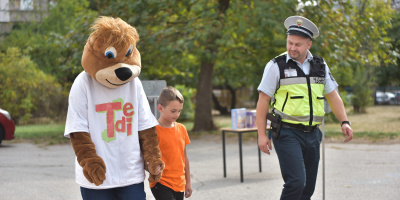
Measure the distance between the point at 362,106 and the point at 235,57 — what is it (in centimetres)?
1225

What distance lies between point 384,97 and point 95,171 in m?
34.0

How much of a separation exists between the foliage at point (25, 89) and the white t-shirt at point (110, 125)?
14758mm

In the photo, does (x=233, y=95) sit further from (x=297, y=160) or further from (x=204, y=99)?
(x=297, y=160)

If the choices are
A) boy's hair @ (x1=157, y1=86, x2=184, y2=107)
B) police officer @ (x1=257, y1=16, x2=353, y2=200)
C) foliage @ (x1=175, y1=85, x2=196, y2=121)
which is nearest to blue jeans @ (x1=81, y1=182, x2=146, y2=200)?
boy's hair @ (x1=157, y1=86, x2=184, y2=107)

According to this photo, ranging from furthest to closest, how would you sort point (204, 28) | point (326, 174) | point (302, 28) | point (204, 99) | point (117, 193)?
point (204, 99)
point (204, 28)
point (326, 174)
point (302, 28)
point (117, 193)

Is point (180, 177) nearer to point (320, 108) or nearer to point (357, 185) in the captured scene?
point (320, 108)

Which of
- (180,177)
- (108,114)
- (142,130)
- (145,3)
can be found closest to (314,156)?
(180,177)

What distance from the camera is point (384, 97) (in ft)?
115

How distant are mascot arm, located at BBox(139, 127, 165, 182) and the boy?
49 centimetres

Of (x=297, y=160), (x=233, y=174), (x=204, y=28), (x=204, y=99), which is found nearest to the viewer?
(x=297, y=160)

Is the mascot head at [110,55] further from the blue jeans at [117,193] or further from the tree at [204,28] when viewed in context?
the tree at [204,28]

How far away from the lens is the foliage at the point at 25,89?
711 inches

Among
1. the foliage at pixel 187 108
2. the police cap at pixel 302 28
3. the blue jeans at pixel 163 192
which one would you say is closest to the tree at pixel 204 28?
the foliage at pixel 187 108

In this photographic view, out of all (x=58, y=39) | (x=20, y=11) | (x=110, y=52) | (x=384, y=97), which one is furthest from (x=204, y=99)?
(x=384, y=97)
